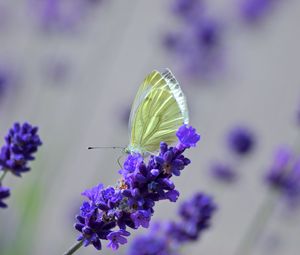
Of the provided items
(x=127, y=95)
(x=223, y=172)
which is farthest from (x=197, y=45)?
(x=127, y=95)

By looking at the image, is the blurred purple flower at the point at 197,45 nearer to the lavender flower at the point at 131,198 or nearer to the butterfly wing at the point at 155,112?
the butterfly wing at the point at 155,112

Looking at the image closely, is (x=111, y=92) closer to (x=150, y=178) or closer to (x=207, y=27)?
(x=207, y=27)

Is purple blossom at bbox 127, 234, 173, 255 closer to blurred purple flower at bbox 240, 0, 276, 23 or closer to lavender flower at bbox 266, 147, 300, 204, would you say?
lavender flower at bbox 266, 147, 300, 204

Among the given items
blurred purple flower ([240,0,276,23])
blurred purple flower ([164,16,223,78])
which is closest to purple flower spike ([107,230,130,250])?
blurred purple flower ([164,16,223,78])

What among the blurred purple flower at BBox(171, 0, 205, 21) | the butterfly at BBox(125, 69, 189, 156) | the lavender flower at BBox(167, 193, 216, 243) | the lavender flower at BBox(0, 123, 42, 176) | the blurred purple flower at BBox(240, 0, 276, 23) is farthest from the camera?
the blurred purple flower at BBox(240, 0, 276, 23)

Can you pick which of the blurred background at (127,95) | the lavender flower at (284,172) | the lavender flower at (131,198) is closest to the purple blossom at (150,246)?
the blurred background at (127,95)

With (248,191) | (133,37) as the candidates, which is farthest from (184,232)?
(133,37)
